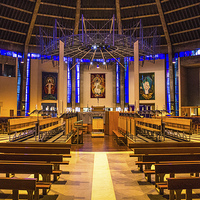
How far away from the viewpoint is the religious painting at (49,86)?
21656 mm

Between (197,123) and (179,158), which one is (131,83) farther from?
(179,158)

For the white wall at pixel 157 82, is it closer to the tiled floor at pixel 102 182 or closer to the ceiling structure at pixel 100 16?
the ceiling structure at pixel 100 16

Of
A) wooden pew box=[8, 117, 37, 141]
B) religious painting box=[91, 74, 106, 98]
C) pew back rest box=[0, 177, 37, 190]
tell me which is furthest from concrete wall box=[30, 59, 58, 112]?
pew back rest box=[0, 177, 37, 190]

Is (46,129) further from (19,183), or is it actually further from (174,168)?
(174,168)

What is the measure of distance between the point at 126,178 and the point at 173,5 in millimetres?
19131

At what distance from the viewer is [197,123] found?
13.5 metres

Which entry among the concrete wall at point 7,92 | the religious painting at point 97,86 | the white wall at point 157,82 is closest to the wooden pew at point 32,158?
the concrete wall at point 7,92

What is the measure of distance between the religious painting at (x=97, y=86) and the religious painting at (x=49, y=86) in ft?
13.4

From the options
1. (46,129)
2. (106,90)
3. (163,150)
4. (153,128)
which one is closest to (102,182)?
(163,150)

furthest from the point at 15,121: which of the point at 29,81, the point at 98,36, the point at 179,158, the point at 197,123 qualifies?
the point at 29,81

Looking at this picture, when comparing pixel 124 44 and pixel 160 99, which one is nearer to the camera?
pixel 124 44

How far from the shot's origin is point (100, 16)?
821 inches

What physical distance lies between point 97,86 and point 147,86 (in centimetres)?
533

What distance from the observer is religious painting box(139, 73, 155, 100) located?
2206 centimetres
